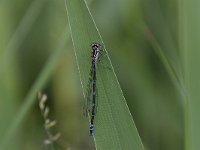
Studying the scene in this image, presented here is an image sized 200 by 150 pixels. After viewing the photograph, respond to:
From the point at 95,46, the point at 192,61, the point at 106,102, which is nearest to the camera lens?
the point at 192,61

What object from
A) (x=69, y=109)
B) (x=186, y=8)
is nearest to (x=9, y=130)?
(x=69, y=109)

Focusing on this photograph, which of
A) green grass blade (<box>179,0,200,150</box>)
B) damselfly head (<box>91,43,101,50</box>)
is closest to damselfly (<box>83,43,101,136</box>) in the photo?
damselfly head (<box>91,43,101,50</box>)

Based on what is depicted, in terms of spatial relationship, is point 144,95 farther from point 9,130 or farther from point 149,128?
point 9,130

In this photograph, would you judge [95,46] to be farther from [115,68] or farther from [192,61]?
[115,68]

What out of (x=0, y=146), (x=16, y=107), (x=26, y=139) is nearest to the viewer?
(x=0, y=146)

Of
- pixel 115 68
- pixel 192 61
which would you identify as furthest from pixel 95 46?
pixel 115 68

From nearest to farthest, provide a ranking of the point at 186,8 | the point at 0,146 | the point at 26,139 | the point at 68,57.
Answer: the point at 186,8 < the point at 0,146 < the point at 26,139 < the point at 68,57
